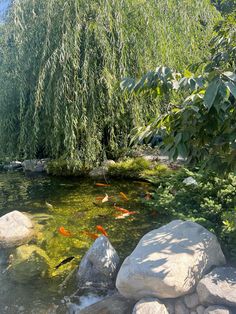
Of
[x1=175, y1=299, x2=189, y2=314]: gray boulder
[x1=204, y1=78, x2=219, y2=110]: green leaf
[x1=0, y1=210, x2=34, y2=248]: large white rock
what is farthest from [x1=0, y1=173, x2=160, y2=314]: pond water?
[x1=204, y1=78, x2=219, y2=110]: green leaf

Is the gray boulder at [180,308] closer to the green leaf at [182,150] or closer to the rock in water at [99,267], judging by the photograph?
the rock in water at [99,267]

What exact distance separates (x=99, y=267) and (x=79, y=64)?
158 inches

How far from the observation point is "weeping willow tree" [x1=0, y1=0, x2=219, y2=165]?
18.1ft

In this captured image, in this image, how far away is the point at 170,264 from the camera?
229 centimetres

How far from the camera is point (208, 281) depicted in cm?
221

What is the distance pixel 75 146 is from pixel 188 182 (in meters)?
2.70

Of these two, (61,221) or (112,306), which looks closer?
(112,306)

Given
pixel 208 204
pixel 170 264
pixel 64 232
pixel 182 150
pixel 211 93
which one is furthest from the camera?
pixel 64 232

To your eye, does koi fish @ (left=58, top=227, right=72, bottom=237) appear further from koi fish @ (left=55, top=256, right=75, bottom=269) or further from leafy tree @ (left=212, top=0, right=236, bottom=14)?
leafy tree @ (left=212, top=0, right=236, bottom=14)

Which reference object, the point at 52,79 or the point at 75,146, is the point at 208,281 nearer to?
the point at 75,146

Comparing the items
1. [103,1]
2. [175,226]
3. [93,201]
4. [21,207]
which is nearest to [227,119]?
[175,226]

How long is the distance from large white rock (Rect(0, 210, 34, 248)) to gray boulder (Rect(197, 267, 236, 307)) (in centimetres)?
242

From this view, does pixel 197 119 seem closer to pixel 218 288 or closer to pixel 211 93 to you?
pixel 211 93

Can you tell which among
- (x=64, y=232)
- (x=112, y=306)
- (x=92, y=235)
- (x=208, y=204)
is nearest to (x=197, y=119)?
(x=112, y=306)
